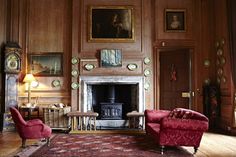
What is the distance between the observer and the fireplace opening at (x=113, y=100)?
8.67 m

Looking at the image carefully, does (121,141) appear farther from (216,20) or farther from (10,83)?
(216,20)

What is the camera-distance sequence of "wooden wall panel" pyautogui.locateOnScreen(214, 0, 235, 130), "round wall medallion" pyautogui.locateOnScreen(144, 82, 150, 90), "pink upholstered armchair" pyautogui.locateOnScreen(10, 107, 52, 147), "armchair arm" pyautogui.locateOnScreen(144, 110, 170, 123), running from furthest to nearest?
"round wall medallion" pyautogui.locateOnScreen(144, 82, 150, 90) < "wooden wall panel" pyautogui.locateOnScreen(214, 0, 235, 130) < "armchair arm" pyautogui.locateOnScreen(144, 110, 170, 123) < "pink upholstered armchair" pyautogui.locateOnScreen(10, 107, 52, 147)

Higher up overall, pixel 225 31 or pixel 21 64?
pixel 225 31

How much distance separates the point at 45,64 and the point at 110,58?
1971 mm

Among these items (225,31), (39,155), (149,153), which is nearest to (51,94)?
(39,155)

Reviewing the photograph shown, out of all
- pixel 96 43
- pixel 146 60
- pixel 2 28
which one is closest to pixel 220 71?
pixel 146 60

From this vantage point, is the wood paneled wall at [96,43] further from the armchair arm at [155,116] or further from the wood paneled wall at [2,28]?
the armchair arm at [155,116]

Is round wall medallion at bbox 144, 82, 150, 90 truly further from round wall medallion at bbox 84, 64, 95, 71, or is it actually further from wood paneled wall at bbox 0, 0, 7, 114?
wood paneled wall at bbox 0, 0, 7, 114

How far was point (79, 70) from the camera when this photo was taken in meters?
8.52

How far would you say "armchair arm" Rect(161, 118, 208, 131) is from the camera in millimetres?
5105

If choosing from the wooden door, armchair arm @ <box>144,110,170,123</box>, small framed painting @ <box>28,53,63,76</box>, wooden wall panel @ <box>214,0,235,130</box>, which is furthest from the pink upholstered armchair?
wooden wall panel @ <box>214,0,235,130</box>

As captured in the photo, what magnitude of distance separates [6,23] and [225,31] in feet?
20.6

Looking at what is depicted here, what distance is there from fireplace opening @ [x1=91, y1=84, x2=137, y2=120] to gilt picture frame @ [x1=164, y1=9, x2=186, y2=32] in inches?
82.4

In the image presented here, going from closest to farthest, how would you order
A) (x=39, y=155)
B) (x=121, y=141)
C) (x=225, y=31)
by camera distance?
1. (x=39, y=155)
2. (x=121, y=141)
3. (x=225, y=31)
